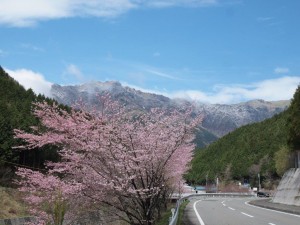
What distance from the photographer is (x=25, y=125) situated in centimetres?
4294


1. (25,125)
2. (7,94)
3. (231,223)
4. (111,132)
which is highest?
(7,94)

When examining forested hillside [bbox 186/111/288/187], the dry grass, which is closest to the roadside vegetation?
forested hillside [bbox 186/111/288/187]

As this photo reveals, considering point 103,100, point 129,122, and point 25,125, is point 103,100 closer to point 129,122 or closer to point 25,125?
point 129,122

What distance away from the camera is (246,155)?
11288cm

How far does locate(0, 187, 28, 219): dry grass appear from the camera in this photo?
93.9 ft

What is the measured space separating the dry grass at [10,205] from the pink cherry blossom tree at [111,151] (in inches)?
719

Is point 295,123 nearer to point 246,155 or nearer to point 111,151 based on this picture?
point 111,151

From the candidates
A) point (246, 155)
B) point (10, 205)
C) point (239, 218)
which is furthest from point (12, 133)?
point (246, 155)

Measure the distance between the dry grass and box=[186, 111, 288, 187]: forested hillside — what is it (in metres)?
74.5

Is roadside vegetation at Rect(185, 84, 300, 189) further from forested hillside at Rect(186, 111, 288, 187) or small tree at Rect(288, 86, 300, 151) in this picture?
small tree at Rect(288, 86, 300, 151)

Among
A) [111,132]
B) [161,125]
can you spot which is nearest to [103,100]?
[111,132]

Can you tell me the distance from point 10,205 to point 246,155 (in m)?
90.6

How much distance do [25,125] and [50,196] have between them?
3351cm

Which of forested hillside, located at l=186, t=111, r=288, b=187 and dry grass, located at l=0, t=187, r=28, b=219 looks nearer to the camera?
dry grass, located at l=0, t=187, r=28, b=219
